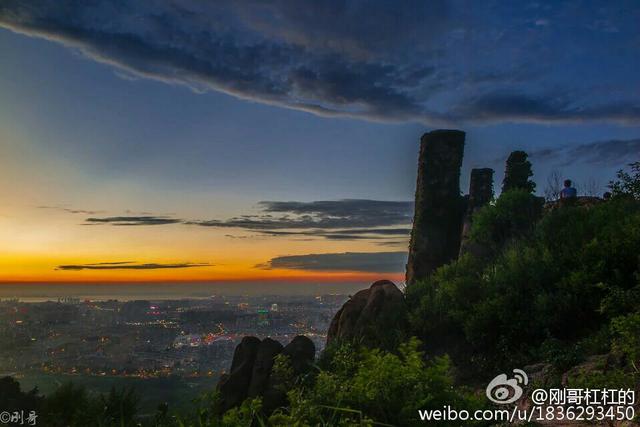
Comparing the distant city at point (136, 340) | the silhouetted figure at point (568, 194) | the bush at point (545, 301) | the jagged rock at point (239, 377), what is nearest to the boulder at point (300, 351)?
the jagged rock at point (239, 377)

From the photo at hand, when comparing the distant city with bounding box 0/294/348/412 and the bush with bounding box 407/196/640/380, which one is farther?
the distant city with bounding box 0/294/348/412

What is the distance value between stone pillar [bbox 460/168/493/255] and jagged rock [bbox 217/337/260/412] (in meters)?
14.0

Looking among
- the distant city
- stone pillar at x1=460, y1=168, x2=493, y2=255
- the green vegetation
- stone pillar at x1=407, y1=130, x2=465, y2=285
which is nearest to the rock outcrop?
the green vegetation

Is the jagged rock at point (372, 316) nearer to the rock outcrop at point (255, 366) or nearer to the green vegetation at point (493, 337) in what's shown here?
the green vegetation at point (493, 337)

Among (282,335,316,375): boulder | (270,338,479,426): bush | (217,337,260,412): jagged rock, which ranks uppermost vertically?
(270,338,479,426): bush

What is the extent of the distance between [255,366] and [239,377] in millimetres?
741

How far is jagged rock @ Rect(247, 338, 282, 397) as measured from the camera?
15971 mm

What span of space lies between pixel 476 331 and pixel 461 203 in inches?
570

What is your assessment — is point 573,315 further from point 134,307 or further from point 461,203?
point 134,307

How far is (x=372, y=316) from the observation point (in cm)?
1808

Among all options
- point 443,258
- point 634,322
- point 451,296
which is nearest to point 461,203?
point 443,258

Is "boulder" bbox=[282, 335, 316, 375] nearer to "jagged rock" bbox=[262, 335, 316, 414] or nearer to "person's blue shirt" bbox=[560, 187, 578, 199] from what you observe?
"jagged rock" bbox=[262, 335, 316, 414]

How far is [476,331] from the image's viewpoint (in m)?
14.2

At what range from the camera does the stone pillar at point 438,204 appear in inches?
1054
